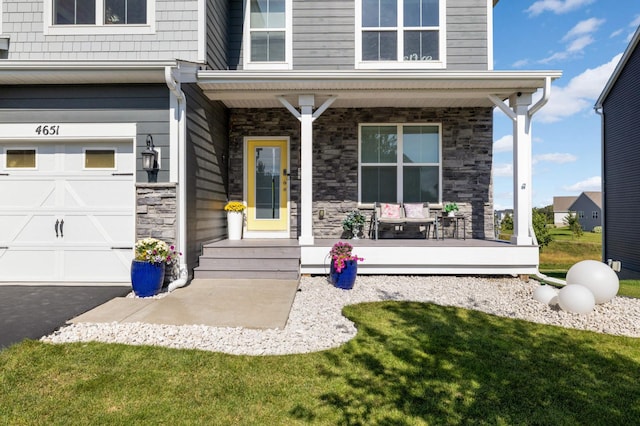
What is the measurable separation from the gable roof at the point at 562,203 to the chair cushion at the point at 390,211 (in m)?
52.5

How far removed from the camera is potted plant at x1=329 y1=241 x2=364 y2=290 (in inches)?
195

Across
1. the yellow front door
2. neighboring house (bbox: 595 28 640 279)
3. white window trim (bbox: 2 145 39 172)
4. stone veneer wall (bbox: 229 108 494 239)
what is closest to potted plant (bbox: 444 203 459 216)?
stone veneer wall (bbox: 229 108 494 239)

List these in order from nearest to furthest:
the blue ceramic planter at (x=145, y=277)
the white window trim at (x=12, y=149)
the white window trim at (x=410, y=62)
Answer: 1. the blue ceramic planter at (x=145, y=277)
2. the white window trim at (x=12, y=149)
3. the white window trim at (x=410, y=62)

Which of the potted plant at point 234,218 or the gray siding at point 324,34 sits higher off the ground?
the gray siding at point 324,34

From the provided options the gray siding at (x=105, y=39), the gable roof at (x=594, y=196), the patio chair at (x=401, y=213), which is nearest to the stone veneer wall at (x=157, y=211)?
the gray siding at (x=105, y=39)

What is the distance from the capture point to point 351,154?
7.07 meters

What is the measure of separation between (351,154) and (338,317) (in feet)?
13.4

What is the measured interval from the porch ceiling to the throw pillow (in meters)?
1.99

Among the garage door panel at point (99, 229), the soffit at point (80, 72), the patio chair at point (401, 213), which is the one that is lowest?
the garage door panel at point (99, 229)

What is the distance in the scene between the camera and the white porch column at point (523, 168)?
5680 millimetres

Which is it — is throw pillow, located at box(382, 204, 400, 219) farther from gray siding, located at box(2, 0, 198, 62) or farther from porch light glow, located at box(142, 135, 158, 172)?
gray siding, located at box(2, 0, 198, 62)

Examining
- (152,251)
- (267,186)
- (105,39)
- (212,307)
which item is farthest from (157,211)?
(105,39)

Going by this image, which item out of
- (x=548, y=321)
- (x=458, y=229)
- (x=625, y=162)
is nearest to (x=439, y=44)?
(x=458, y=229)

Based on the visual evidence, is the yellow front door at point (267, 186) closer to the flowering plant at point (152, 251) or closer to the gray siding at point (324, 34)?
the gray siding at point (324, 34)
